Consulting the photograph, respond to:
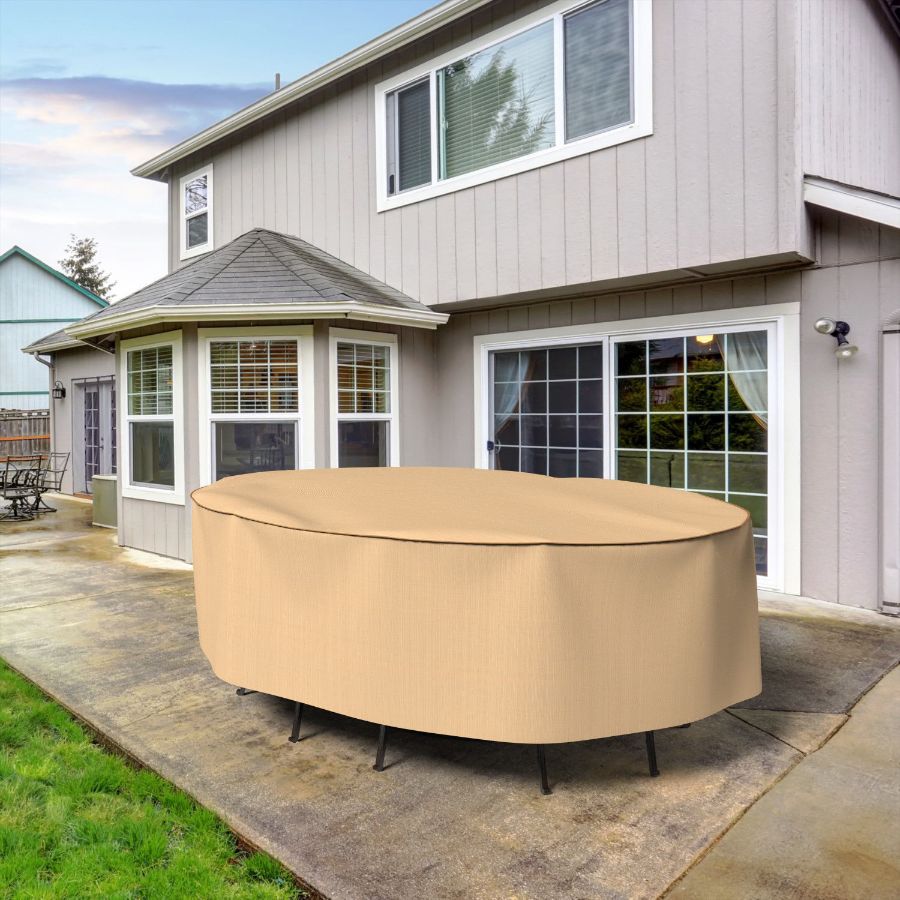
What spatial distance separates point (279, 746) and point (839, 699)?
268 cm

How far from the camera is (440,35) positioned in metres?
6.64

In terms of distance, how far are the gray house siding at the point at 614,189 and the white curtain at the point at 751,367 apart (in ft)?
2.63

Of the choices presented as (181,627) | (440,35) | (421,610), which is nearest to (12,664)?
(181,627)

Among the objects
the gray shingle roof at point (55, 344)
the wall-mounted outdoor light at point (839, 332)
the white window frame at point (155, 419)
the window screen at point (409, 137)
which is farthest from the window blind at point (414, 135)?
the gray shingle roof at point (55, 344)

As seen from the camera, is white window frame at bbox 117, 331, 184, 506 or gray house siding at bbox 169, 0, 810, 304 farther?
white window frame at bbox 117, 331, 184, 506

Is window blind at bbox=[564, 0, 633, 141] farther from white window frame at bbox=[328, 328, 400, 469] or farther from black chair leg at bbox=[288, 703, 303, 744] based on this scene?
black chair leg at bbox=[288, 703, 303, 744]

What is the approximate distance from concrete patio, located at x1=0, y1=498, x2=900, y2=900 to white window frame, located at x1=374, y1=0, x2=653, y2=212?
152 inches

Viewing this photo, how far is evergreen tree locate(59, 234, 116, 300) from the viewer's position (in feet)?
145

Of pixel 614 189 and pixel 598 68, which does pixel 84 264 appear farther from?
pixel 614 189

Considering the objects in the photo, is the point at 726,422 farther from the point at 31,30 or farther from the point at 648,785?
the point at 31,30

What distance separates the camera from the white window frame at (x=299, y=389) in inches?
260

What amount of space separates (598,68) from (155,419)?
5097 mm

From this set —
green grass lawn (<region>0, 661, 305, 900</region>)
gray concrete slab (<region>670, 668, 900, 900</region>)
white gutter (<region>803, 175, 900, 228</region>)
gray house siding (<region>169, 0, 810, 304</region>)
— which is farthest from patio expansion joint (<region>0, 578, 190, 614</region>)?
white gutter (<region>803, 175, 900, 228</region>)

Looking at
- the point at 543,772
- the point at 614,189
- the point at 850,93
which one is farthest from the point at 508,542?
the point at 850,93
